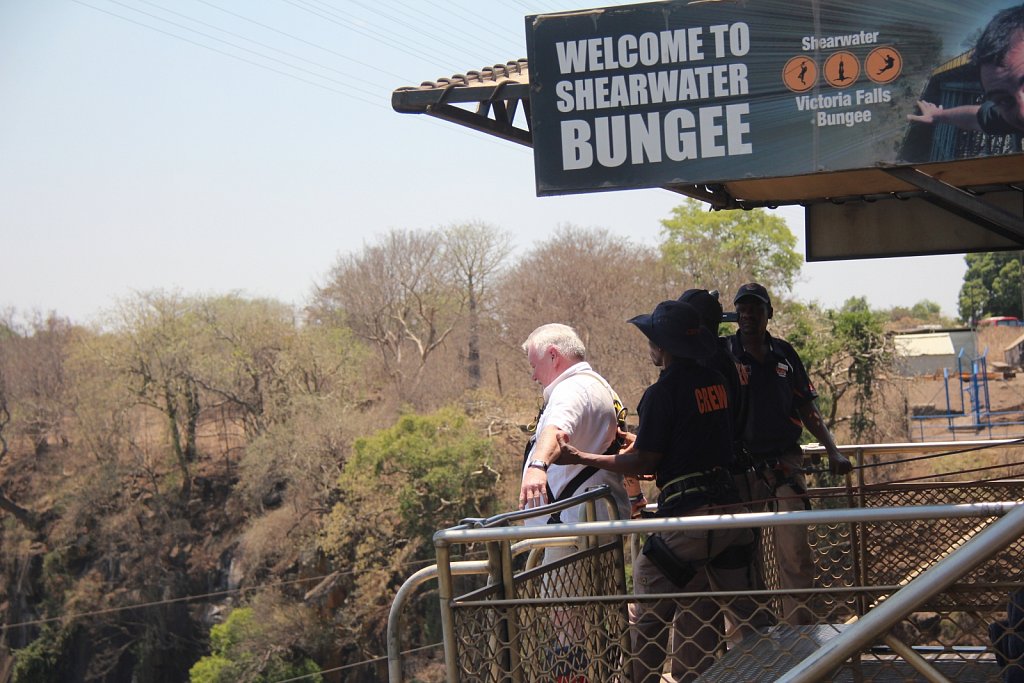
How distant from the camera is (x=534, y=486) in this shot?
3811 mm

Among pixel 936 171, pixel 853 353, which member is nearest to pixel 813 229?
pixel 936 171

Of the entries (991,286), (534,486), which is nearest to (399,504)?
(534,486)

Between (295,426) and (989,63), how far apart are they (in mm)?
40134

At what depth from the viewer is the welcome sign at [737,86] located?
3916 millimetres

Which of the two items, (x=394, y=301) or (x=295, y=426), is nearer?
(x=295, y=426)

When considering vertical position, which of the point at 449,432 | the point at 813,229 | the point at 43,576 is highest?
the point at 813,229

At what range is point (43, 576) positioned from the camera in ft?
146

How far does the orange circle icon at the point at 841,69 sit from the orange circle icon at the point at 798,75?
0.06 metres

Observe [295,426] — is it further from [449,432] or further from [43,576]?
[43,576]

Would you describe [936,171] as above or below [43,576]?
above

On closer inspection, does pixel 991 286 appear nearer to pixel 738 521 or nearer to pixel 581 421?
pixel 581 421

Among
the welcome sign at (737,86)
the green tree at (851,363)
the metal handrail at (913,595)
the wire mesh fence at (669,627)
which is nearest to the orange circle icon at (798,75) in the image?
the welcome sign at (737,86)

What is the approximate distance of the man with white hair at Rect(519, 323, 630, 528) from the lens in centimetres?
418

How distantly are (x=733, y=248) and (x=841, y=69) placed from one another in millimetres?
43304
